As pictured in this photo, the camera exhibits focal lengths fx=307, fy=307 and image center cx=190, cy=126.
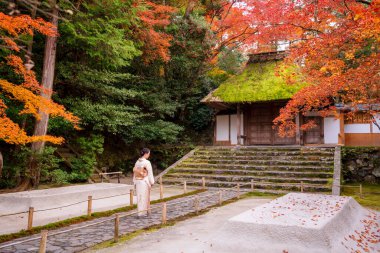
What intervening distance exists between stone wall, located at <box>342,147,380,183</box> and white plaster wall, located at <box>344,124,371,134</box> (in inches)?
75.7

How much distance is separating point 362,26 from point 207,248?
6.45m

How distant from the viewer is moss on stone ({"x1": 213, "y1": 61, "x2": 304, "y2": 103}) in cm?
1653

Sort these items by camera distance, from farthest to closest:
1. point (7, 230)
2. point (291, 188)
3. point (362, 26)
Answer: point (291, 188)
point (362, 26)
point (7, 230)

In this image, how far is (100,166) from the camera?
52.9ft

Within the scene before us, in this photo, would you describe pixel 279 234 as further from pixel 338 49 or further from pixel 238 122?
pixel 238 122

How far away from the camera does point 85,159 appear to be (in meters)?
13.8

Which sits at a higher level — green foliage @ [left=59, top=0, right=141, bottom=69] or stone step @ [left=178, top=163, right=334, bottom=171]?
green foliage @ [left=59, top=0, right=141, bottom=69]

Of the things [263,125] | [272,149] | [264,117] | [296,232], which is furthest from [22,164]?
[264,117]

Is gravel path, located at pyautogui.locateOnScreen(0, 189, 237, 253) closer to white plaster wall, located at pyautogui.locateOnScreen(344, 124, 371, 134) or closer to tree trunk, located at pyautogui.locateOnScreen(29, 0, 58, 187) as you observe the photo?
tree trunk, located at pyautogui.locateOnScreen(29, 0, 58, 187)

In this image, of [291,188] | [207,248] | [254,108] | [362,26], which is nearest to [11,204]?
[207,248]

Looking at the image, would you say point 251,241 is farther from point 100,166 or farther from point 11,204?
point 100,166

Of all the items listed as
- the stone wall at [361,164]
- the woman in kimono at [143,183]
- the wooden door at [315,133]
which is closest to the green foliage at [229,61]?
the wooden door at [315,133]

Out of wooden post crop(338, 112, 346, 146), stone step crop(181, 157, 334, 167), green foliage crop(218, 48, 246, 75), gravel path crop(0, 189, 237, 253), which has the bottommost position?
gravel path crop(0, 189, 237, 253)

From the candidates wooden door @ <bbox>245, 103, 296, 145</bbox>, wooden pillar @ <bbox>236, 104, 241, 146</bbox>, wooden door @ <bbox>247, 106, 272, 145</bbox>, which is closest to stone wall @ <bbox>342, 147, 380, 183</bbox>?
wooden door @ <bbox>245, 103, 296, 145</bbox>
